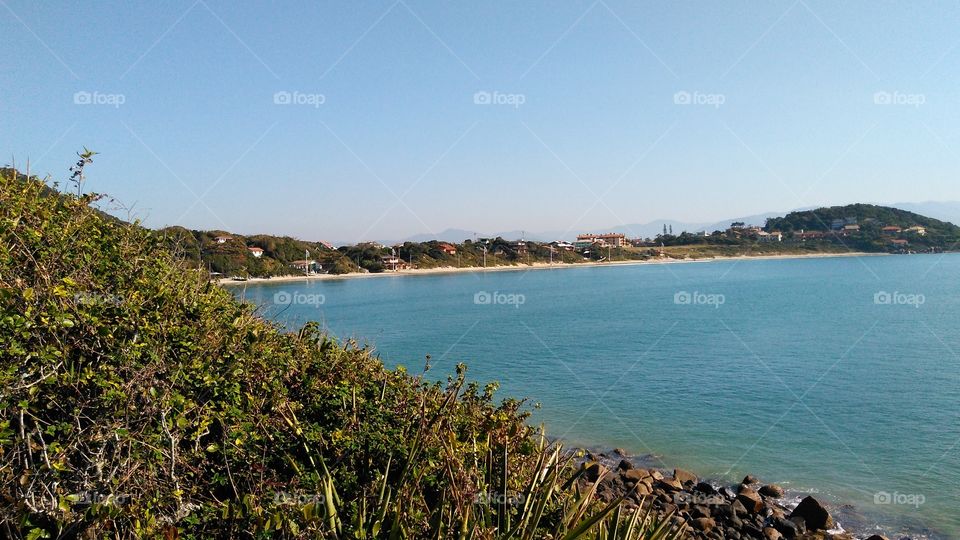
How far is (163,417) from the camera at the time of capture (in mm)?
3939

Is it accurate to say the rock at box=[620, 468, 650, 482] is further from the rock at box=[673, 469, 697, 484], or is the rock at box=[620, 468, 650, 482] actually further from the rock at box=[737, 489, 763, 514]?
the rock at box=[737, 489, 763, 514]

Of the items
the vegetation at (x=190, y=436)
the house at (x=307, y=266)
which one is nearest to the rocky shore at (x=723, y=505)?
the vegetation at (x=190, y=436)

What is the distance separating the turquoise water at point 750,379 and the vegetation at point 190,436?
328 cm

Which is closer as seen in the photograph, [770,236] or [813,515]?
[813,515]

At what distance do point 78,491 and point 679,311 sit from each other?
4385cm

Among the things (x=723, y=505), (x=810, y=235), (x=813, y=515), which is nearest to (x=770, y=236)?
(x=810, y=235)

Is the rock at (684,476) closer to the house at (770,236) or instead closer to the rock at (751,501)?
the rock at (751,501)

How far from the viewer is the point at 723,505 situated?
10812 mm

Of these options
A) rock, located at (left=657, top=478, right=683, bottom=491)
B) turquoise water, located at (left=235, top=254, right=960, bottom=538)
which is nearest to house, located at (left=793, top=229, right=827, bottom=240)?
turquoise water, located at (left=235, top=254, right=960, bottom=538)

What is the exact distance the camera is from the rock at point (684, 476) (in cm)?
1236

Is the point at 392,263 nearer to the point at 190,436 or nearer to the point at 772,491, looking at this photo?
the point at 772,491

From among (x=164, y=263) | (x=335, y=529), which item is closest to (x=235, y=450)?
(x=335, y=529)

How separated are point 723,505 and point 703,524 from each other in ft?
3.63

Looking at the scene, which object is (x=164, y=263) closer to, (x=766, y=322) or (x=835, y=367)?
(x=835, y=367)
